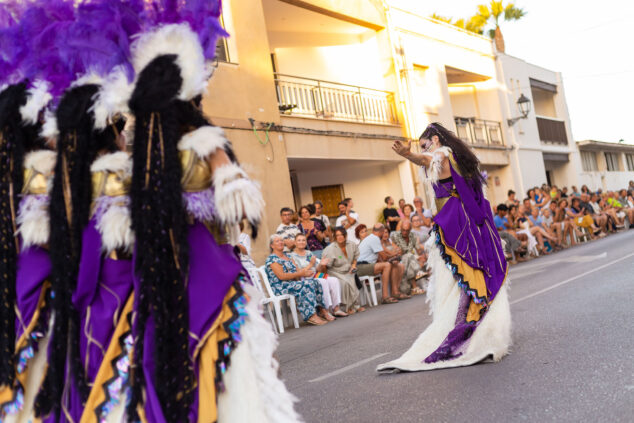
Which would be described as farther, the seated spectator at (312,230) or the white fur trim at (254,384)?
the seated spectator at (312,230)

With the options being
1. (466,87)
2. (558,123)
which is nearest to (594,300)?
(466,87)

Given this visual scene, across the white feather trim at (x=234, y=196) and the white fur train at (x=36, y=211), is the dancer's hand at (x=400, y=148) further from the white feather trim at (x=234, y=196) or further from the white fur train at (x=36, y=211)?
the white fur train at (x=36, y=211)

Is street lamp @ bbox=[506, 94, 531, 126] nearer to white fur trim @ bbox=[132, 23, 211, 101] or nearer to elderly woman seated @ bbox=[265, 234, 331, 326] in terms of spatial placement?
elderly woman seated @ bbox=[265, 234, 331, 326]

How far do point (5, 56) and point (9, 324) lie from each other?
→ 117cm

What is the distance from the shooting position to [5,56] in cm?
316

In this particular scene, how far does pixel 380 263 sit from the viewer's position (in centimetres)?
1310

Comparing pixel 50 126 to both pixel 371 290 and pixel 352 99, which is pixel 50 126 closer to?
pixel 371 290

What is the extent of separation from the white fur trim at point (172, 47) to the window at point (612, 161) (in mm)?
Result: 44031

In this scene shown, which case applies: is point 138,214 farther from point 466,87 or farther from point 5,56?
point 466,87

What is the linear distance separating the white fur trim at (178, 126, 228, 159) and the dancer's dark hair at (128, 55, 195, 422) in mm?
43

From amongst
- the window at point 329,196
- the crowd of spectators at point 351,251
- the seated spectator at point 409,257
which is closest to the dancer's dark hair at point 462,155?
the crowd of spectators at point 351,251

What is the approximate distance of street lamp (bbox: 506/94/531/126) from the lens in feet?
96.0

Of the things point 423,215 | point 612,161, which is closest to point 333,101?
point 423,215

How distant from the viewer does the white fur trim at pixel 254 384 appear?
2684mm
